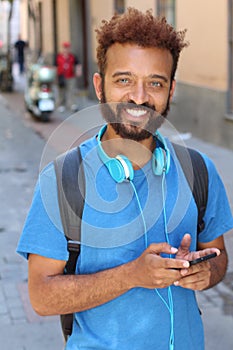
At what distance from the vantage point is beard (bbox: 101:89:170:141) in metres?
1.94

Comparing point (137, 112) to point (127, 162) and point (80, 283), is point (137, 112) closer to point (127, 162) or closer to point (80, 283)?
point (127, 162)

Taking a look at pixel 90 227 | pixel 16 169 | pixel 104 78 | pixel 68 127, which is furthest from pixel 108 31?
pixel 16 169

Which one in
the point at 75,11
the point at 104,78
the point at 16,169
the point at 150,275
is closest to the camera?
the point at 150,275

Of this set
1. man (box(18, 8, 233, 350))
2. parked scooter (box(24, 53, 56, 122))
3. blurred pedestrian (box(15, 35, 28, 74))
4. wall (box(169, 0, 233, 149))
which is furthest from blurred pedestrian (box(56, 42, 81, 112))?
man (box(18, 8, 233, 350))

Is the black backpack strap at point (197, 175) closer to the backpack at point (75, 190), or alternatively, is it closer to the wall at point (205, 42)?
the backpack at point (75, 190)

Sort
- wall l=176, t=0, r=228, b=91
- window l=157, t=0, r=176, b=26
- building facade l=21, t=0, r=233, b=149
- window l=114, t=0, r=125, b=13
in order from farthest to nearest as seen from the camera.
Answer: window l=114, t=0, r=125, b=13, window l=157, t=0, r=176, b=26, wall l=176, t=0, r=228, b=91, building facade l=21, t=0, r=233, b=149

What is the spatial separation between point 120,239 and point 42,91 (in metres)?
13.7

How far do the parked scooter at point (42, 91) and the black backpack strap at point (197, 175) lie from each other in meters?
13.3

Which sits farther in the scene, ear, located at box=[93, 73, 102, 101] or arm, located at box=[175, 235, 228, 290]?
ear, located at box=[93, 73, 102, 101]

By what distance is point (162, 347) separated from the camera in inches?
76.0

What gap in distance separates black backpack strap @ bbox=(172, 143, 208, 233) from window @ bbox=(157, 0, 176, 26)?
39.2 ft

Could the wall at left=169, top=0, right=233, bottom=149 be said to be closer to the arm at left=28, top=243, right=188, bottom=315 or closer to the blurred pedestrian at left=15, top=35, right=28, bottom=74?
the arm at left=28, top=243, right=188, bottom=315

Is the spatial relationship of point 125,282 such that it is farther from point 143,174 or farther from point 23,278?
point 23,278

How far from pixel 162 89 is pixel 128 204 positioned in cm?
36
